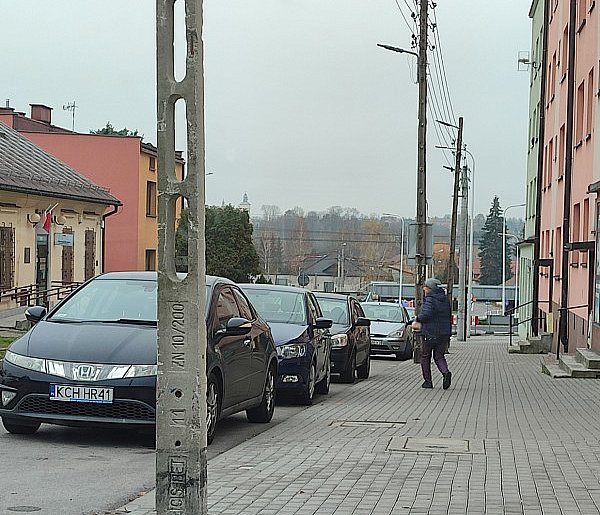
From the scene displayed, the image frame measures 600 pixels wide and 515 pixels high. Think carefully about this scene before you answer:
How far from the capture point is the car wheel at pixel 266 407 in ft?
40.9

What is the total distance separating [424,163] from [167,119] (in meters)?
25.9

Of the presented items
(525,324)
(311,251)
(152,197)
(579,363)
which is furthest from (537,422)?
(311,251)

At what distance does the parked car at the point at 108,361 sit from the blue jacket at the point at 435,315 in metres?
6.29

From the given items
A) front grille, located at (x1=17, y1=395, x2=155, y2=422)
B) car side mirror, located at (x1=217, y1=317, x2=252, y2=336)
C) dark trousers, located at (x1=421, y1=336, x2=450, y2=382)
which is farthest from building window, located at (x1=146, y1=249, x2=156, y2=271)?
front grille, located at (x1=17, y1=395, x2=155, y2=422)

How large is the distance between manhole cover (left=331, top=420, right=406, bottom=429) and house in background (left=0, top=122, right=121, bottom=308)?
68.8ft

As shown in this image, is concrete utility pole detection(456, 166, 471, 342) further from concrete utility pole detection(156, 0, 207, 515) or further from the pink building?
concrete utility pole detection(156, 0, 207, 515)

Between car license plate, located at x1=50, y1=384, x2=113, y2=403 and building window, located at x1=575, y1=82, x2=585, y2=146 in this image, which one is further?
building window, located at x1=575, y1=82, x2=585, y2=146

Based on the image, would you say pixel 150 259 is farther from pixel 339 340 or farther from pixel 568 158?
pixel 339 340

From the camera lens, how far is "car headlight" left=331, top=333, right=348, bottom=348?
765 inches

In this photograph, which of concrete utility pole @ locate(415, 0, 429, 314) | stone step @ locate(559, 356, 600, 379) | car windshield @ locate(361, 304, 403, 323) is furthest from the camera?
car windshield @ locate(361, 304, 403, 323)

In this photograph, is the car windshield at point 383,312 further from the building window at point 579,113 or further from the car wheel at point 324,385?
the car wheel at point 324,385

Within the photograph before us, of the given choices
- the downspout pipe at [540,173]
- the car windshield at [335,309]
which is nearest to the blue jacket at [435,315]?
the car windshield at [335,309]

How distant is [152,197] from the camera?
5759 centimetres

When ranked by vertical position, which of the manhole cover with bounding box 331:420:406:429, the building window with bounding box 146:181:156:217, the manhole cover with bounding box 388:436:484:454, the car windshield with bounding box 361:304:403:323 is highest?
the building window with bounding box 146:181:156:217
